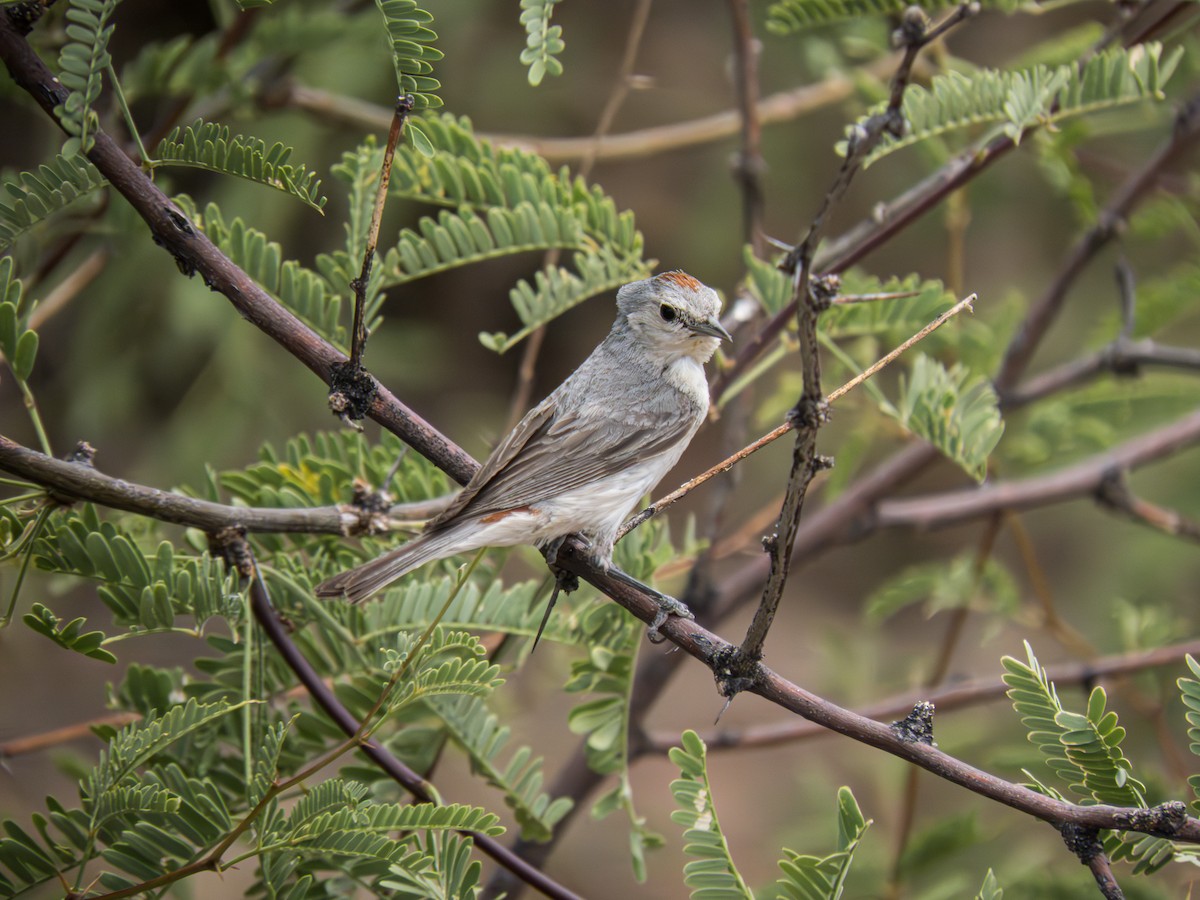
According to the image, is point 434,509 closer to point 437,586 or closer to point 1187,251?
point 437,586

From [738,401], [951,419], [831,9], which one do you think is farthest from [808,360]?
[738,401]

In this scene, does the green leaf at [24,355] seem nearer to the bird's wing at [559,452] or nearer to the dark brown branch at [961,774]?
the bird's wing at [559,452]

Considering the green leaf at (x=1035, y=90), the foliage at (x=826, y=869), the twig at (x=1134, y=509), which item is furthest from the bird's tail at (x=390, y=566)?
the twig at (x=1134, y=509)

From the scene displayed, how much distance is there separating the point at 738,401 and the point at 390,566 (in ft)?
5.83

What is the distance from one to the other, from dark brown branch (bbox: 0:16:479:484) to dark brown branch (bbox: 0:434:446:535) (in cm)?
34

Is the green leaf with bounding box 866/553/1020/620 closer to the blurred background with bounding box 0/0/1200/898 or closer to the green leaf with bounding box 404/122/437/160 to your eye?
the blurred background with bounding box 0/0/1200/898

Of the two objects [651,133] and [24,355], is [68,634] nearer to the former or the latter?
[24,355]

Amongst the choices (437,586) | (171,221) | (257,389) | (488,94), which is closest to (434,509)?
(437,586)

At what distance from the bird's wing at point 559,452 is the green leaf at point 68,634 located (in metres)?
0.76

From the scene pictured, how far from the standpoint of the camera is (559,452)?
2.84 metres

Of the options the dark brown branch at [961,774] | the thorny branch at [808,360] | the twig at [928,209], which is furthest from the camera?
the twig at [928,209]

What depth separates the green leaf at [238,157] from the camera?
6.60 feet

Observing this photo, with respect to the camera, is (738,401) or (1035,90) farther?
(738,401)

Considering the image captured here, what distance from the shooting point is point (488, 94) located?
267 inches
